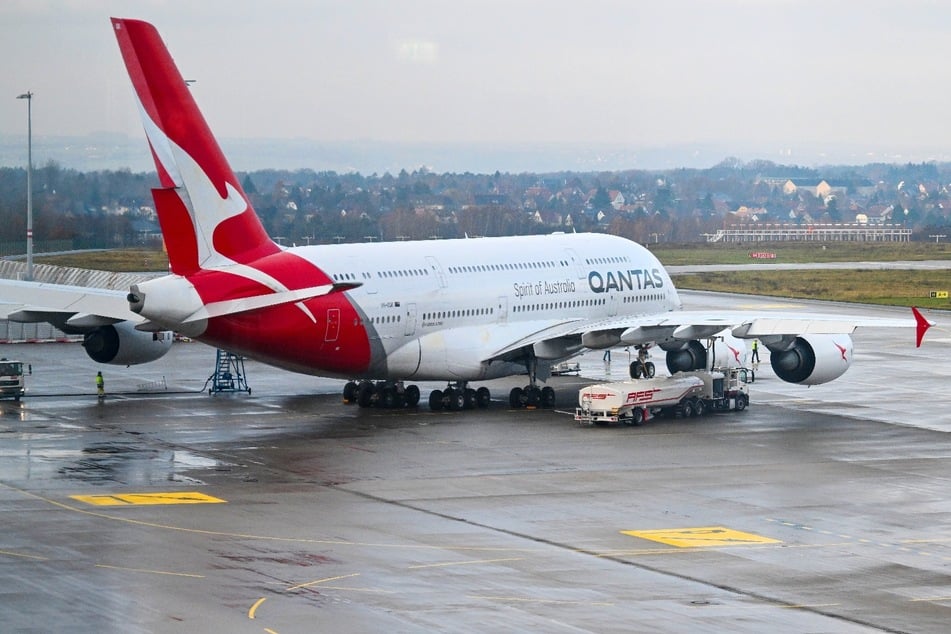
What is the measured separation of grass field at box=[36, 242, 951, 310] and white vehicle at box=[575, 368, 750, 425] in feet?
145

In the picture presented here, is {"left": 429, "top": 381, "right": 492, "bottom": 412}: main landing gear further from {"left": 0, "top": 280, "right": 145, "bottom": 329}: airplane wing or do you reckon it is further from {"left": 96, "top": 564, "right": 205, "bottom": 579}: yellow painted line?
{"left": 96, "top": 564, "right": 205, "bottom": 579}: yellow painted line

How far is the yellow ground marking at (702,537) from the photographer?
32.5 m

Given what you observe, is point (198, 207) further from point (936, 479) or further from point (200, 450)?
point (936, 479)

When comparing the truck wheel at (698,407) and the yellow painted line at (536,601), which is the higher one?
the truck wheel at (698,407)

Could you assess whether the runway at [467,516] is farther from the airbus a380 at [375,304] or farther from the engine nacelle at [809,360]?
the airbus a380 at [375,304]

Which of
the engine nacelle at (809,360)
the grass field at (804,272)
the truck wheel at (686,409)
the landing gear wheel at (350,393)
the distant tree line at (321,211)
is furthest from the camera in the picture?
the grass field at (804,272)

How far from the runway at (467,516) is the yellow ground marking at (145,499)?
110mm

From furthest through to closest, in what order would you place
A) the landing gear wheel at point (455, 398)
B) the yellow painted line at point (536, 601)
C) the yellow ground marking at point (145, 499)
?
the landing gear wheel at point (455, 398) → the yellow ground marking at point (145, 499) → the yellow painted line at point (536, 601)

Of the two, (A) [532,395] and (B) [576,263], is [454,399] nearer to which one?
(A) [532,395]

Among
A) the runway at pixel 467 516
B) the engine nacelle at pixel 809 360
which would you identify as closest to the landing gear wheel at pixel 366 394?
the runway at pixel 467 516

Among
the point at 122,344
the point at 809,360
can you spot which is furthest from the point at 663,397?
the point at 122,344

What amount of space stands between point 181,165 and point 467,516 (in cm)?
1565

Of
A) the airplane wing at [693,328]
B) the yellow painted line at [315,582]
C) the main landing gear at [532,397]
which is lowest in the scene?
the yellow painted line at [315,582]

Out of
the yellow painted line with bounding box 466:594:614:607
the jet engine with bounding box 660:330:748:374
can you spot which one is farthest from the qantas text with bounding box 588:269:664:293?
the yellow painted line with bounding box 466:594:614:607
